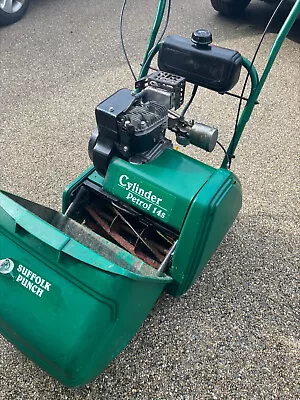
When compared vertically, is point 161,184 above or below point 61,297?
above

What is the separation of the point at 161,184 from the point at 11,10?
3412 millimetres

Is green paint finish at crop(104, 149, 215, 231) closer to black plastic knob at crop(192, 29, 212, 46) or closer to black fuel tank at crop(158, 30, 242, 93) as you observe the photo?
black fuel tank at crop(158, 30, 242, 93)

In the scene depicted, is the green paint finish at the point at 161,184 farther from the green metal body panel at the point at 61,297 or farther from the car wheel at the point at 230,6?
the car wheel at the point at 230,6

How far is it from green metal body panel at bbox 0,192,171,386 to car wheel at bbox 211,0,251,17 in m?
3.53

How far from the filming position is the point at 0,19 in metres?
4.07

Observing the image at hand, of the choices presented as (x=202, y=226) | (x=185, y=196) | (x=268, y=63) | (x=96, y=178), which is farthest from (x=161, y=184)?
(x=268, y=63)

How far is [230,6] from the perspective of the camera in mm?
4180

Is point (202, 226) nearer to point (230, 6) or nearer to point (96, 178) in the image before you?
point (96, 178)

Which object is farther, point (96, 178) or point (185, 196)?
point (96, 178)

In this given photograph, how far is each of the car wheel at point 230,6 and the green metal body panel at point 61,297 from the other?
3530 mm

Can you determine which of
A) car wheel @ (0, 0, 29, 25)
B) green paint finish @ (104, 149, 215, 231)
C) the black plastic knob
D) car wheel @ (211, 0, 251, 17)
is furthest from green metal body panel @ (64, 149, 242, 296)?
car wheel @ (0, 0, 29, 25)

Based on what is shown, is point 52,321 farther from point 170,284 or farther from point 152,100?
point 152,100

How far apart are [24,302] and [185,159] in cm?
81

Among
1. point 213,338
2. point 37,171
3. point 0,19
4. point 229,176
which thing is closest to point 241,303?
point 213,338
